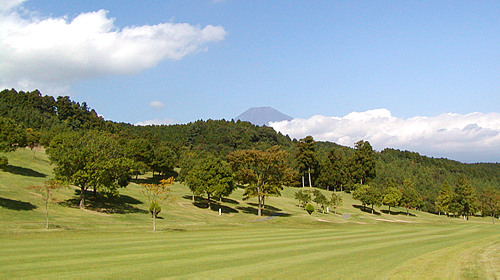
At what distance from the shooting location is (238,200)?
8462 cm

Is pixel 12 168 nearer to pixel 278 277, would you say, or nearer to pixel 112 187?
pixel 112 187

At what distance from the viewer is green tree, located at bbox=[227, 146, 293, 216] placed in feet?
220

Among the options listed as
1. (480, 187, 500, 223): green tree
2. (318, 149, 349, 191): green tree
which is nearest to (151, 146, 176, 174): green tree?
(318, 149, 349, 191): green tree

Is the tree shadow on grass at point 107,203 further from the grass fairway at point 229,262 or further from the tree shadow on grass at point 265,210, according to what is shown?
the grass fairway at point 229,262

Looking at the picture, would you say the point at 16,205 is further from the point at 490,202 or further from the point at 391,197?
the point at 490,202

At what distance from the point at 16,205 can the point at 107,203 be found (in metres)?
13.9

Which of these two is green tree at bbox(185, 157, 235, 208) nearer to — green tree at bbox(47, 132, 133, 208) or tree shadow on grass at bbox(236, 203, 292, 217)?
tree shadow on grass at bbox(236, 203, 292, 217)

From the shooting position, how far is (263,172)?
68625 mm

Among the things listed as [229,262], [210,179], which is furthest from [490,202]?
[229,262]

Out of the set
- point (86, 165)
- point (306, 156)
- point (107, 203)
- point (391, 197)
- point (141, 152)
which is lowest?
point (107, 203)

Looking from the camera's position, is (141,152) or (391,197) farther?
(391,197)

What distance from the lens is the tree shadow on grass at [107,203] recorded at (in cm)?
5016

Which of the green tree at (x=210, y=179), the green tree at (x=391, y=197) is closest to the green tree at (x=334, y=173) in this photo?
the green tree at (x=391, y=197)

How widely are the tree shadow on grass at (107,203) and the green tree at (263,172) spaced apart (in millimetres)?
21260
